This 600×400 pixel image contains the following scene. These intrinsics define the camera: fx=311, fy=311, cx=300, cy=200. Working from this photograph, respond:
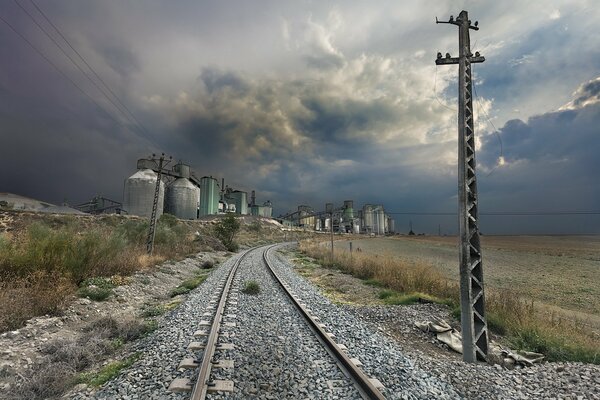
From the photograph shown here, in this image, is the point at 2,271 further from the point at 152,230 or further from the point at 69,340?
the point at 152,230

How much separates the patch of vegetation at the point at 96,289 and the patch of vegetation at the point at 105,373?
5202 millimetres

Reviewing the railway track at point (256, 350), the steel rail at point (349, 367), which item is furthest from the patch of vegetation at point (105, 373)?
the steel rail at point (349, 367)

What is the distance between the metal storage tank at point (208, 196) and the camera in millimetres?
88938

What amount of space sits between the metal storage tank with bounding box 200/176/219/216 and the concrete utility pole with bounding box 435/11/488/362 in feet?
283

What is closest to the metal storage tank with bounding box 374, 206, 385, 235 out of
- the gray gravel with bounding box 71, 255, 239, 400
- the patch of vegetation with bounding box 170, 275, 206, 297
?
the patch of vegetation with bounding box 170, 275, 206, 297

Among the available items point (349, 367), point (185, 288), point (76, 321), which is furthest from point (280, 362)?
point (185, 288)

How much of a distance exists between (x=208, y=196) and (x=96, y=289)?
81552mm

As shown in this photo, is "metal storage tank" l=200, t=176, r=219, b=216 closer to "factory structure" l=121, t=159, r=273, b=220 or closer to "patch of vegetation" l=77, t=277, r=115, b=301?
"factory structure" l=121, t=159, r=273, b=220

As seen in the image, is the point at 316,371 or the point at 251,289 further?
the point at 251,289

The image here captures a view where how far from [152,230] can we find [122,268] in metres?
7.23

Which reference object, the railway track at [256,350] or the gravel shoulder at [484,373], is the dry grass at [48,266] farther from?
the gravel shoulder at [484,373]

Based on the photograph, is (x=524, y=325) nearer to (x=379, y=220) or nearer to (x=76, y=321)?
(x=76, y=321)

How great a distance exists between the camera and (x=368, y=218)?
149 meters

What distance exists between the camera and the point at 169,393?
4324 mm
